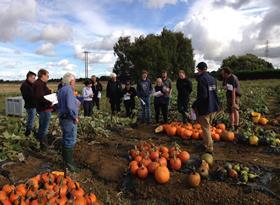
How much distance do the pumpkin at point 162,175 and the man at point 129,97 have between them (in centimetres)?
756

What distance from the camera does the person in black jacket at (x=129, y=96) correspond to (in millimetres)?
13445

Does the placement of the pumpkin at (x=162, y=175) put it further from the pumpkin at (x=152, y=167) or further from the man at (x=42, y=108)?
the man at (x=42, y=108)

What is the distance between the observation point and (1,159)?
706 cm

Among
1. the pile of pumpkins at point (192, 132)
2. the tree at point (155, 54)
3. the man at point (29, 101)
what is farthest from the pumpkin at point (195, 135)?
the tree at point (155, 54)

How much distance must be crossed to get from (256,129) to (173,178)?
143 inches

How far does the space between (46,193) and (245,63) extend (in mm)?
74570

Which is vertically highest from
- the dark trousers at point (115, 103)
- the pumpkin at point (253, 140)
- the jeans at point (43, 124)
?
the dark trousers at point (115, 103)

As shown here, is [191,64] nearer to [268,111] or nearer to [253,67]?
[253,67]

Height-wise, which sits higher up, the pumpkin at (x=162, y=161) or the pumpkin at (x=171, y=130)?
the pumpkin at (x=171, y=130)

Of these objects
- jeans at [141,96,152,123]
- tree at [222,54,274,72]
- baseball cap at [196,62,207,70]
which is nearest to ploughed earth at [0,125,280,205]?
baseball cap at [196,62,207,70]

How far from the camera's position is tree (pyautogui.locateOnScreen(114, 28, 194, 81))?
59188mm

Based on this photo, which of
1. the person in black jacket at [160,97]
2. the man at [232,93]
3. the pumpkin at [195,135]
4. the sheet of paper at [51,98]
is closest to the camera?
the sheet of paper at [51,98]

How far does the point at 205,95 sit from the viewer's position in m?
7.39

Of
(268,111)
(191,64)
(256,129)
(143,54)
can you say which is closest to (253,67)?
(191,64)
